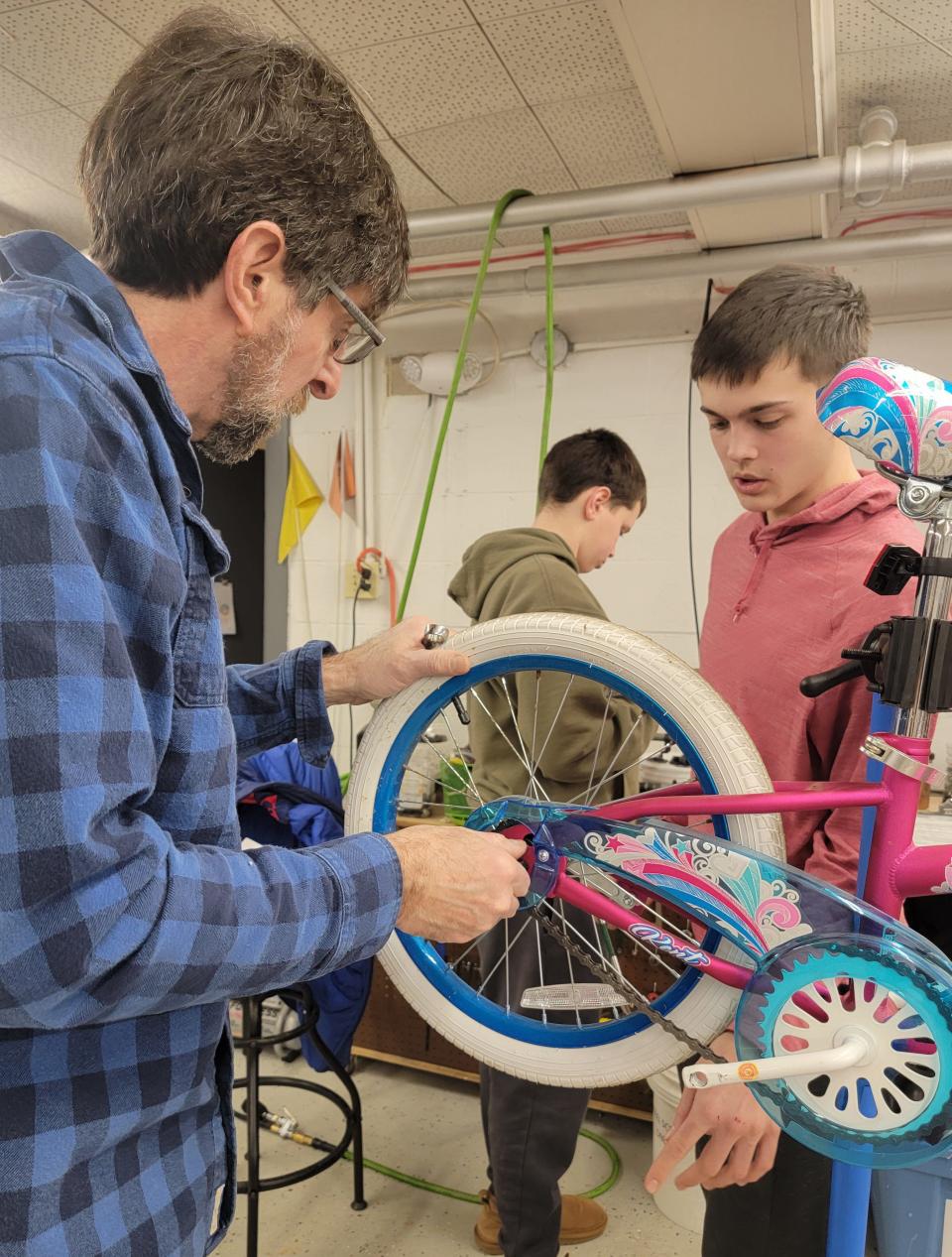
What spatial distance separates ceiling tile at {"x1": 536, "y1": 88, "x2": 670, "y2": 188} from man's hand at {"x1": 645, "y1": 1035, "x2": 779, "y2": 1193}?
6.82ft

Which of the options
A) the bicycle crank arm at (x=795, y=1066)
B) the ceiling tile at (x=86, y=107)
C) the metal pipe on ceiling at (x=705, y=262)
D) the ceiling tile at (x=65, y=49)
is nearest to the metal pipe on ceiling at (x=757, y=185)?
the metal pipe on ceiling at (x=705, y=262)

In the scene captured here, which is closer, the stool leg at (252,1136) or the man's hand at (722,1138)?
the man's hand at (722,1138)

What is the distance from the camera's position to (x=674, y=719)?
86cm

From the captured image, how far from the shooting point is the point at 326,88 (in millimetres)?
739

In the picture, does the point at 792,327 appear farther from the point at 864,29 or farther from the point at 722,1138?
the point at 864,29

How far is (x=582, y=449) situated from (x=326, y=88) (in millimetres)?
1158

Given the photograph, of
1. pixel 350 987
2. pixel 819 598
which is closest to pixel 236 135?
pixel 819 598

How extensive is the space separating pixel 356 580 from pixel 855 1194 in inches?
109

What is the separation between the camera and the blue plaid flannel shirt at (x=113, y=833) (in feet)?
1.66

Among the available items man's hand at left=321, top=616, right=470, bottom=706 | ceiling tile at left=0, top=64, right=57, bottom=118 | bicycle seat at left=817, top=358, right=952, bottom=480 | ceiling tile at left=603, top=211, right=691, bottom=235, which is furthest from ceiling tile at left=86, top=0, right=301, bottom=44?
bicycle seat at left=817, top=358, right=952, bottom=480

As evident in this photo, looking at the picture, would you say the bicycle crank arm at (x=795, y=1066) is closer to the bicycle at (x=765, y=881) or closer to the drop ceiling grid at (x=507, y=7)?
the bicycle at (x=765, y=881)

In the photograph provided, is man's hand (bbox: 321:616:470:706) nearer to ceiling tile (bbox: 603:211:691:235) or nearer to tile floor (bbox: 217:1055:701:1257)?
tile floor (bbox: 217:1055:701:1257)

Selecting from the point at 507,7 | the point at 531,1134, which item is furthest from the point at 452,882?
the point at 507,7

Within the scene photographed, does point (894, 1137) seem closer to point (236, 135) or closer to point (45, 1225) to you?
point (45, 1225)
